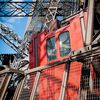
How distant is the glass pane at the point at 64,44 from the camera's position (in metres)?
10.3

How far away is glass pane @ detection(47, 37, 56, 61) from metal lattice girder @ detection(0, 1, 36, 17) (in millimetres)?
18842

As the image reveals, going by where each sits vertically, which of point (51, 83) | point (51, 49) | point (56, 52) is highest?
point (51, 49)

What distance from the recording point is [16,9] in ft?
97.9

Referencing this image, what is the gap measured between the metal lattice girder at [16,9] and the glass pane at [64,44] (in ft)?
63.4

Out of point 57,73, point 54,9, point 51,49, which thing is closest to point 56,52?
point 51,49

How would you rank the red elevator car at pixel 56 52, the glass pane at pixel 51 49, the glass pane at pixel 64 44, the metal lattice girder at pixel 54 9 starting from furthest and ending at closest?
the metal lattice girder at pixel 54 9, the glass pane at pixel 51 49, the glass pane at pixel 64 44, the red elevator car at pixel 56 52

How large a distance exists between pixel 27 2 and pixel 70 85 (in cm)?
2310

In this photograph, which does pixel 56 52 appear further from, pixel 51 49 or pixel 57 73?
pixel 57 73

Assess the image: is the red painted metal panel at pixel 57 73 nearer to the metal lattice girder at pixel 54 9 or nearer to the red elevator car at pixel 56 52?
the red elevator car at pixel 56 52

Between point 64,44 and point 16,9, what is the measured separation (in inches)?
793

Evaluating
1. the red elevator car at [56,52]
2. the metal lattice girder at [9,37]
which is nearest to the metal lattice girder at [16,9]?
the metal lattice girder at [9,37]

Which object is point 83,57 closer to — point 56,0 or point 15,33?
point 56,0

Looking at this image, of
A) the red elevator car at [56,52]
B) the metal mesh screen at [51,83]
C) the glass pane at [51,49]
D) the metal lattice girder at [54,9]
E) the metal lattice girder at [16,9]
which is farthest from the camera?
the metal lattice girder at [16,9]

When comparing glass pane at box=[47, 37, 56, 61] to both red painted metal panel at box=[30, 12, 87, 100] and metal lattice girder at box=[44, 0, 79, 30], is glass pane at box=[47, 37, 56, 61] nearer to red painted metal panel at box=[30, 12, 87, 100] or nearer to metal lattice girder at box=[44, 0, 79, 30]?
red painted metal panel at box=[30, 12, 87, 100]
